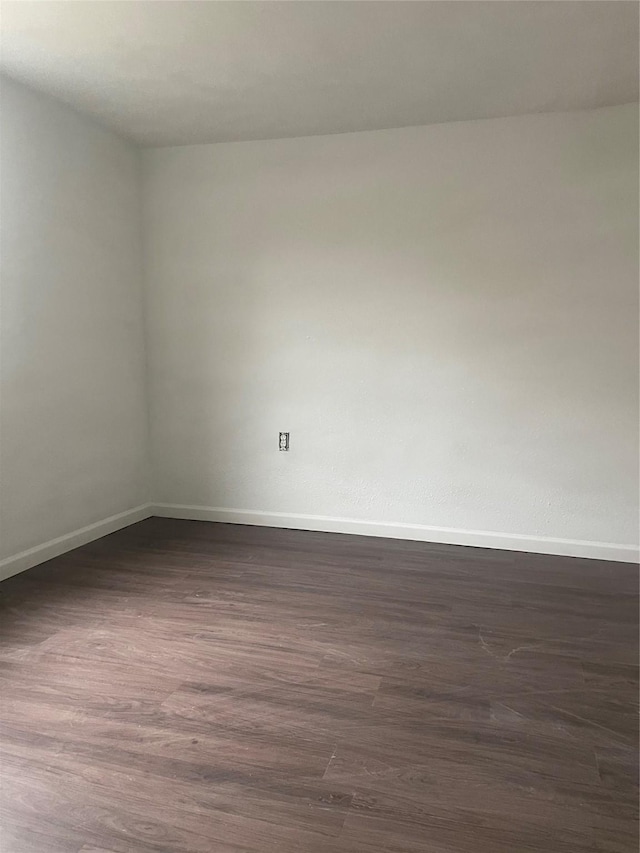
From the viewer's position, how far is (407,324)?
3893 millimetres

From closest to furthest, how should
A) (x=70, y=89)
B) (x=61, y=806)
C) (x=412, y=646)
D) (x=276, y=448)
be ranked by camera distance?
(x=61, y=806)
(x=412, y=646)
(x=70, y=89)
(x=276, y=448)

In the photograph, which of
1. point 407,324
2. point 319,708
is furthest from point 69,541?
point 407,324

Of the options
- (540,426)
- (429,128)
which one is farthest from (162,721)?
(429,128)

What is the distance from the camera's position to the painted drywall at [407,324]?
11.8ft

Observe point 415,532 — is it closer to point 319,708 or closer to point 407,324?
point 407,324

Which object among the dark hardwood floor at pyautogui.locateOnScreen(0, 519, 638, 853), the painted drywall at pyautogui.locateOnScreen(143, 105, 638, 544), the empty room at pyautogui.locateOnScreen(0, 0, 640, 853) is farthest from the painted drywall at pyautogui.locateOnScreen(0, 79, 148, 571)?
the dark hardwood floor at pyautogui.locateOnScreen(0, 519, 638, 853)

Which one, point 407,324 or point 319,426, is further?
point 319,426

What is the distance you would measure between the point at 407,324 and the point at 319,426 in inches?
31.9

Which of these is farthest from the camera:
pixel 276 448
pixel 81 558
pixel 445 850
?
pixel 276 448

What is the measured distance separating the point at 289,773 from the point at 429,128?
3.33 metres

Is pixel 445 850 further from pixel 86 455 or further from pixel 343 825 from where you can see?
pixel 86 455

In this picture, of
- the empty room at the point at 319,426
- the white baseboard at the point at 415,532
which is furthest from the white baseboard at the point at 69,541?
the white baseboard at the point at 415,532

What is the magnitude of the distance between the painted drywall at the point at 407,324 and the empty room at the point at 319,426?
0.02m

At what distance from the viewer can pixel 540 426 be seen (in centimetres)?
370
